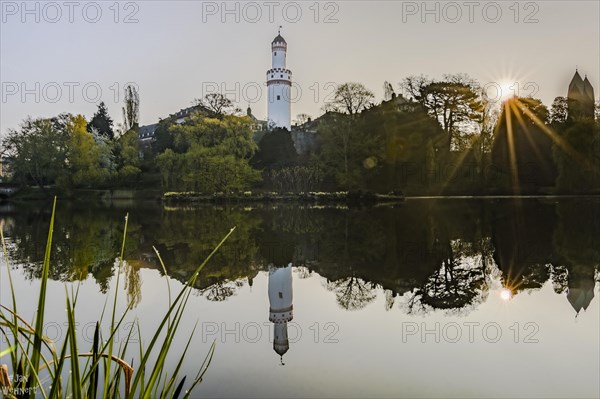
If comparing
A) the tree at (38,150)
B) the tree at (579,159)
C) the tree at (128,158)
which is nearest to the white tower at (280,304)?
the tree at (579,159)

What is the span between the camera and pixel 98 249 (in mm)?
11664

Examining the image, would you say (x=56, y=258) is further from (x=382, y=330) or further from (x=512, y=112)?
(x=512, y=112)

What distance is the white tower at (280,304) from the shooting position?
16.4 feet

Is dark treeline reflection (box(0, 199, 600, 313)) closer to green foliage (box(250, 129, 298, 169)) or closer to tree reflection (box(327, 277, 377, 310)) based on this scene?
tree reflection (box(327, 277, 377, 310))

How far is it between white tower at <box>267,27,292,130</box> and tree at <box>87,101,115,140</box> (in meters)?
18.1

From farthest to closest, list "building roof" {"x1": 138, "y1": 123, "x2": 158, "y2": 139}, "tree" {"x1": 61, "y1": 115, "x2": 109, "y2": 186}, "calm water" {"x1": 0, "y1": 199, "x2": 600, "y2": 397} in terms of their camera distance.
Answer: "building roof" {"x1": 138, "y1": 123, "x2": 158, "y2": 139} < "tree" {"x1": 61, "y1": 115, "x2": 109, "y2": 186} < "calm water" {"x1": 0, "y1": 199, "x2": 600, "y2": 397}

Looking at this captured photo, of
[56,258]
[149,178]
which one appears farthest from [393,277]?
[149,178]

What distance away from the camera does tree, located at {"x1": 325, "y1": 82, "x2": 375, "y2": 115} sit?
3903 centimetres

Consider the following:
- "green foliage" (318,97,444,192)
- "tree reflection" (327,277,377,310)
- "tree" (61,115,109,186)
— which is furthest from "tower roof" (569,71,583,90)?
"tree reflection" (327,277,377,310)

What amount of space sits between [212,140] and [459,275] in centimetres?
3268

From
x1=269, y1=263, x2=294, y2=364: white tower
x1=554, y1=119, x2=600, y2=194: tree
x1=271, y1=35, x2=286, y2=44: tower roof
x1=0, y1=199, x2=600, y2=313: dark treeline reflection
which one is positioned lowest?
x1=269, y1=263, x2=294, y2=364: white tower

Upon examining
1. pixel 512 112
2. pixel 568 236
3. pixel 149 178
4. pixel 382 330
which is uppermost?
pixel 512 112

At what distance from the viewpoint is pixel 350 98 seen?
39.1 meters

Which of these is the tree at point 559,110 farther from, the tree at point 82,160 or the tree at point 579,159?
the tree at point 82,160
